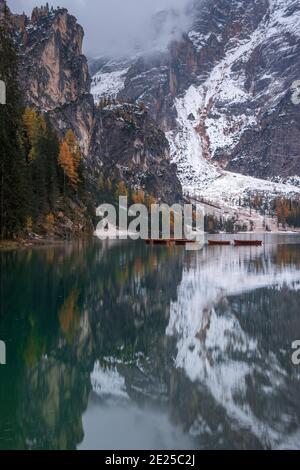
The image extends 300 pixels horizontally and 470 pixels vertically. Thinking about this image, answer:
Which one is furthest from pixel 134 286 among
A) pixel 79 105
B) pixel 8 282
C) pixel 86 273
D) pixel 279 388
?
pixel 79 105

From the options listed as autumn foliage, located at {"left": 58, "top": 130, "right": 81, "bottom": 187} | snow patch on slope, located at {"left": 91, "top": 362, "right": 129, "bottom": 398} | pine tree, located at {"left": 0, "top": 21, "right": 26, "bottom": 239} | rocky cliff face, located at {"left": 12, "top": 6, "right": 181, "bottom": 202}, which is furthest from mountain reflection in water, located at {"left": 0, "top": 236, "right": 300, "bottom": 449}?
rocky cliff face, located at {"left": 12, "top": 6, "right": 181, "bottom": 202}

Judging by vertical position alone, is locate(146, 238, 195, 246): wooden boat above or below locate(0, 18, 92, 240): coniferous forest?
below

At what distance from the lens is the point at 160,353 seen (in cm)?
1723

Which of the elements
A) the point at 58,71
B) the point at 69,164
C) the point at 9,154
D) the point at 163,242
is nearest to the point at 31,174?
the point at 69,164

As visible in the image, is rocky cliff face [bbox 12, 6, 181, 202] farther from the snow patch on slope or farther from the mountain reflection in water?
the snow patch on slope

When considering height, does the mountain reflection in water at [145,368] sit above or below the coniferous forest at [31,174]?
below

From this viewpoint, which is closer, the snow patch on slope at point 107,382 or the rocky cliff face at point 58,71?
the snow patch on slope at point 107,382

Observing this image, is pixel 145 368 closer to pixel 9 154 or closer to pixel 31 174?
pixel 9 154

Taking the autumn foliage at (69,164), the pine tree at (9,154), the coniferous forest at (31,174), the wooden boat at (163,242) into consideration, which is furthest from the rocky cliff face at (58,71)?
the pine tree at (9,154)

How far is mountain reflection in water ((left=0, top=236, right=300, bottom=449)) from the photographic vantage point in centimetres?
1063

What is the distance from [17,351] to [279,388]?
8090 mm

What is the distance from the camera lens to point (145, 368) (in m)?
15.4

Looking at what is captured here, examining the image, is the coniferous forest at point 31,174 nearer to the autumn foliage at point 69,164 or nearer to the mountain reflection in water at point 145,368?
the autumn foliage at point 69,164

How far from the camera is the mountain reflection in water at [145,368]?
34.9 ft
